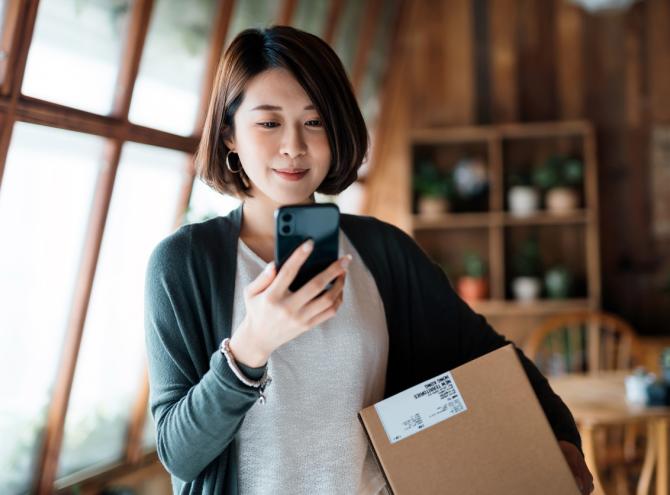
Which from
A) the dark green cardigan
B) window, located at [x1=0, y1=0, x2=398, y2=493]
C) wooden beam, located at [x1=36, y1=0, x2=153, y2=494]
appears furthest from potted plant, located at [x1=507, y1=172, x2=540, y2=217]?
the dark green cardigan

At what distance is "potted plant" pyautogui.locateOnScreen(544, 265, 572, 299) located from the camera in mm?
4465

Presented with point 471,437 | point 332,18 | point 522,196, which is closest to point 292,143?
point 471,437

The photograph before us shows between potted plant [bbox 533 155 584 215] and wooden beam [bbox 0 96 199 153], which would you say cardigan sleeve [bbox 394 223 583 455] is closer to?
wooden beam [bbox 0 96 199 153]

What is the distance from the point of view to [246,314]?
0.93 m

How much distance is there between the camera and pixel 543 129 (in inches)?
176

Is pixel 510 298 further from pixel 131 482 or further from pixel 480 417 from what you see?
pixel 480 417

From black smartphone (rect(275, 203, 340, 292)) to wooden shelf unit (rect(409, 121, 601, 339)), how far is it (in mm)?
3699

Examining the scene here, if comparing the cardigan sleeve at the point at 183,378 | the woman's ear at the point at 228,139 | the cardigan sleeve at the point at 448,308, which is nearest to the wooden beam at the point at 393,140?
the cardigan sleeve at the point at 448,308

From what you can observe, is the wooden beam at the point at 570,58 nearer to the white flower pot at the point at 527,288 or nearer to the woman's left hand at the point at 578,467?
the white flower pot at the point at 527,288

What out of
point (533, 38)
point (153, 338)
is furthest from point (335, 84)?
point (533, 38)

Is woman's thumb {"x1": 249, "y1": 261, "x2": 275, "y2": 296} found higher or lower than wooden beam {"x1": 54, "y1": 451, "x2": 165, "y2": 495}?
higher

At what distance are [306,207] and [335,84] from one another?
0.66ft

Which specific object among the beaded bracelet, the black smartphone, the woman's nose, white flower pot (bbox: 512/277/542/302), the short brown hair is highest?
white flower pot (bbox: 512/277/542/302)

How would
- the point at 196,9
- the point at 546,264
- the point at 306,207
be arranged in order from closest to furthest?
1. the point at 306,207
2. the point at 196,9
3. the point at 546,264
